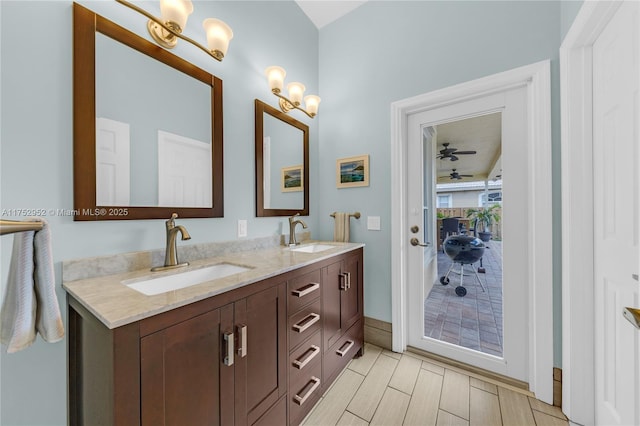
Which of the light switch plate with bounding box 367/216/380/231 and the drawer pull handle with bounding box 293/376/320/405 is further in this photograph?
the light switch plate with bounding box 367/216/380/231

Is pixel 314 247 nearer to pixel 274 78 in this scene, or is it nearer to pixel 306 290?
pixel 306 290

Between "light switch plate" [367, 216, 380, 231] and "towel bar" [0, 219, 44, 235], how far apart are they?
1.85 metres

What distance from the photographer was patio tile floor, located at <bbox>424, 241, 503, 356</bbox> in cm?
171

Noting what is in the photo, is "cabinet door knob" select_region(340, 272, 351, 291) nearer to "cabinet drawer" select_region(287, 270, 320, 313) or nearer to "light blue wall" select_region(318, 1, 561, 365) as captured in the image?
"cabinet drawer" select_region(287, 270, 320, 313)

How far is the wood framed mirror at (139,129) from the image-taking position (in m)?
0.99

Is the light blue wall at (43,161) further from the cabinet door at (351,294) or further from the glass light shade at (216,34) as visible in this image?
the cabinet door at (351,294)

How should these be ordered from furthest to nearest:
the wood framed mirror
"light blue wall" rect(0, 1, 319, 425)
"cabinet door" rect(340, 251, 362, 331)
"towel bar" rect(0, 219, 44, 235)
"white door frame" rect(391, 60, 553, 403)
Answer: "cabinet door" rect(340, 251, 362, 331)
"white door frame" rect(391, 60, 553, 403)
the wood framed mirror
"light blue wall" rect(0, 1, 319, 425)
"towel bar" rect(0, 219, 44, 235)

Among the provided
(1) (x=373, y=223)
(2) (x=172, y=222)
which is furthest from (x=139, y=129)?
(1) (x=373, y=223)

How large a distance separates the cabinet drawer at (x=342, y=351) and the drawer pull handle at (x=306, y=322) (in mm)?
305

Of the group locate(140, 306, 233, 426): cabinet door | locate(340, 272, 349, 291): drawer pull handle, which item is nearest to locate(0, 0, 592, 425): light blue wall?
locate(340, 272, 349, 291): drawer pull handle

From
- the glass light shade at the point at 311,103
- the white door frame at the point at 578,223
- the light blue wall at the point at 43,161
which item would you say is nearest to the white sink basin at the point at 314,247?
the light blue wall at the point at 43,161

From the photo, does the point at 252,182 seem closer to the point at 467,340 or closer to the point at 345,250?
the point at 345,250

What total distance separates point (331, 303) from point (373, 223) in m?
0.81

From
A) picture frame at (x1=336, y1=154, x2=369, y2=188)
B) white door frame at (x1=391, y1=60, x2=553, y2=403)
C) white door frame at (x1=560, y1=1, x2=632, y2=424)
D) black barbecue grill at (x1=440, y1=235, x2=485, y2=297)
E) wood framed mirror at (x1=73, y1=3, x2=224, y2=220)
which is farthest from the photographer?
picture frame at (x1=336, y1=154, x2=369, y2=188)
